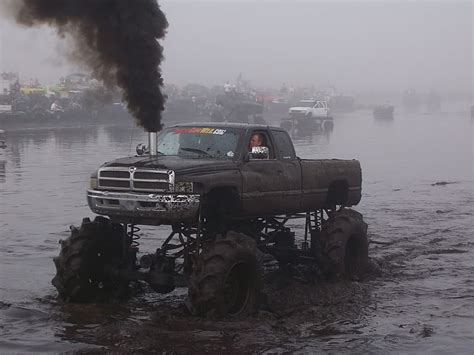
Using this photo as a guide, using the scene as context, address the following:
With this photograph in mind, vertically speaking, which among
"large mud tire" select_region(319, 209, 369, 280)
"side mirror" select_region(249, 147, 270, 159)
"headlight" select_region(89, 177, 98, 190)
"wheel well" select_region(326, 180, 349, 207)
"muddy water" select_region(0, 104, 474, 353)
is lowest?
"muddy water" select_region(0, 104, 474, 353)

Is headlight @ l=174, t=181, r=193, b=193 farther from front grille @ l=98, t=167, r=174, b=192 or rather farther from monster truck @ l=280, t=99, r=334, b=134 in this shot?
monster truck @ l=280, t=99, r=334, b=134

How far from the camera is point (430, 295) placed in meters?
10.5

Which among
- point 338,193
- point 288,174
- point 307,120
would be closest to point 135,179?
point 288,174

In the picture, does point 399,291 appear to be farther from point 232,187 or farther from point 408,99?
point 408,99

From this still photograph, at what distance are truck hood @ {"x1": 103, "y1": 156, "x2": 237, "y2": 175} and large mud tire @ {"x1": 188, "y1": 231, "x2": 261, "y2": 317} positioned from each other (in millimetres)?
809

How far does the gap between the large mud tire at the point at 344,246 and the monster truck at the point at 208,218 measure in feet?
0.05

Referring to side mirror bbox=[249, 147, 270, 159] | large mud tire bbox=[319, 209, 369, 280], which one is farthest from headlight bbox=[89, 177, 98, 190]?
large mud tire bbox=[319, 209, 369, 280]

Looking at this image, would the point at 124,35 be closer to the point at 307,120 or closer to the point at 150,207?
the point at 150,207

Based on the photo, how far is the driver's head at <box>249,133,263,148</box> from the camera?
10352mm

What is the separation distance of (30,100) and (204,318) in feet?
165

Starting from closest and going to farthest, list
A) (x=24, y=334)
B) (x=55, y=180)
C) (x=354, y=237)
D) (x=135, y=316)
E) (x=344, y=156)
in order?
(x=24, y=334), (x=135, y=316), (x=354, y=237), (x=55, y=180), (x=344, y=156)

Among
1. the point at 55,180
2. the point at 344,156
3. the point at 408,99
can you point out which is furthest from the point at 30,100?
the point at 408,99

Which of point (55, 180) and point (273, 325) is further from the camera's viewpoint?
point (55, 180)

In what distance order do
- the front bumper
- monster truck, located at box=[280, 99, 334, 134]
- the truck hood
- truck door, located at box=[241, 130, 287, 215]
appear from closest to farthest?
the front bumper → the truck hood → truck door, located at box=[241, 130, 287, 215] → monster truck, located at box=[280, 99, 334, 134]
